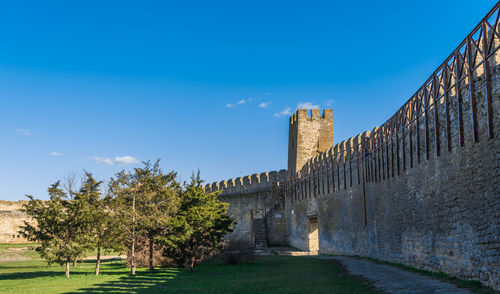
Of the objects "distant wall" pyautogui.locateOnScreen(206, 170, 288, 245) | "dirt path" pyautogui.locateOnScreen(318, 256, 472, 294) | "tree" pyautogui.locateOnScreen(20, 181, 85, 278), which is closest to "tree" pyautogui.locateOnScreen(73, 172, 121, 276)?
"tree" pyautogui.locateOnScreen(20, 181, 85, 278)

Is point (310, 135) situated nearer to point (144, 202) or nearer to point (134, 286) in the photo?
point (144, 202)

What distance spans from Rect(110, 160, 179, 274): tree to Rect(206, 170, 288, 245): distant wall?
17.4 metres

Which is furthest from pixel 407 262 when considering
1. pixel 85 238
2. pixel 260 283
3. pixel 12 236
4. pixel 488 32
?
pixel 12 236

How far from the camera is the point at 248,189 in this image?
120 ft

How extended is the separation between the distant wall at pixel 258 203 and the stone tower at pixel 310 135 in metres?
2.10

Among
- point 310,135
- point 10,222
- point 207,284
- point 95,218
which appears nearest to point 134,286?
point 207,284

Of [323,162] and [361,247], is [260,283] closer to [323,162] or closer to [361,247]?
[361,247]

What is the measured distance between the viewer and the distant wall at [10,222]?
38.9m

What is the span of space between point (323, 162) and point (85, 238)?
15.8 meters

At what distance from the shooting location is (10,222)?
39.3 metres

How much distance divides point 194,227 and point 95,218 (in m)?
3.60

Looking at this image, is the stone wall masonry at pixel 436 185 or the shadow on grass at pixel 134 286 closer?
the stone wall masonry at pixel 436 185

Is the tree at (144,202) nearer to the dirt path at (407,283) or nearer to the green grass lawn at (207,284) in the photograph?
the green grass lawn at (207,284)

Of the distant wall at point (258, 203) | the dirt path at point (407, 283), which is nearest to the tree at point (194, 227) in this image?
the dirt path at point (407, 283)
